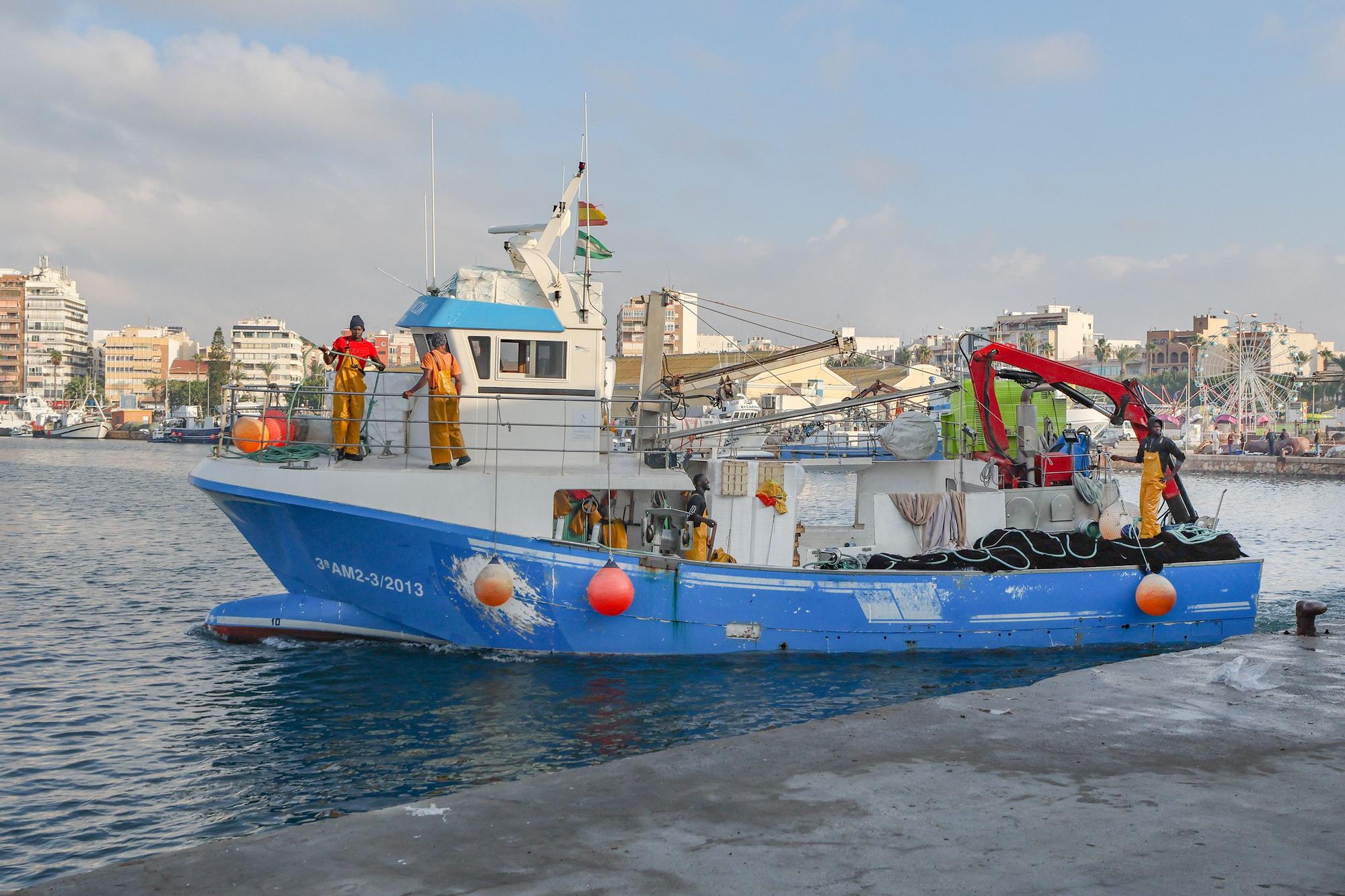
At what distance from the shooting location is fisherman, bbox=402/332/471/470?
39.9 ft

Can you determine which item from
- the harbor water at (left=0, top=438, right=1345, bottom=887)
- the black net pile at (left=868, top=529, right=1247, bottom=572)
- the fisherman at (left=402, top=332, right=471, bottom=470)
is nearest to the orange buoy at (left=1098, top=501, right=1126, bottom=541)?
the black net pile at (left=868, top=529, right=1247, bottom=572)

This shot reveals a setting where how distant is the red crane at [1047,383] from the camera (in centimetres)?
1545

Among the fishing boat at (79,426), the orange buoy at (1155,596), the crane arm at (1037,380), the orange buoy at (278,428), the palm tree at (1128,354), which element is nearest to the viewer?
the orange buoy at (278,428)

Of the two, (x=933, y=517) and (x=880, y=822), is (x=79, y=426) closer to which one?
(x=933, y=517)

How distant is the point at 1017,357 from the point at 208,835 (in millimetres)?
12375

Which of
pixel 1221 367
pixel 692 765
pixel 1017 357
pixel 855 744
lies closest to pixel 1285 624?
pixel 1017 357

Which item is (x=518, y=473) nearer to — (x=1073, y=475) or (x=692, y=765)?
(x=692, y=765)

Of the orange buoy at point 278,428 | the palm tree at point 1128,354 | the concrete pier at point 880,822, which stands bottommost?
the concrete pier at point 880,822

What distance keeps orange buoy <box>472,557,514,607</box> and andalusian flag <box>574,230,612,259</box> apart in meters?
4.54

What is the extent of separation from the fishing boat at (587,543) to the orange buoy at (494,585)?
0.9 inches

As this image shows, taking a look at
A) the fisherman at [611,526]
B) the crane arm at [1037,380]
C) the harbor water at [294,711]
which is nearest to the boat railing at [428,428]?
the fisherman at [611,526]

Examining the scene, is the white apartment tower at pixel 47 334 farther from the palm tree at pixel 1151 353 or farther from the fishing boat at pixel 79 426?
the palm tree at pixel 1151 353

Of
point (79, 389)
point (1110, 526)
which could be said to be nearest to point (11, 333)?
point (79, 389)

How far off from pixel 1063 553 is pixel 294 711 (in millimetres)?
9915
